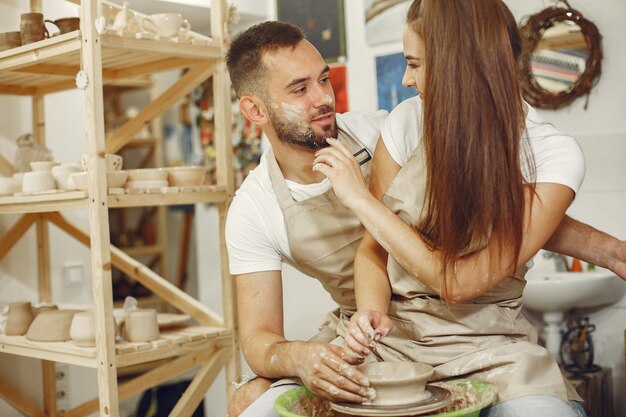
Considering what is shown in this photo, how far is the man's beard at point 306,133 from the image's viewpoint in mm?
2312

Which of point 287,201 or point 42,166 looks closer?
point 287,201

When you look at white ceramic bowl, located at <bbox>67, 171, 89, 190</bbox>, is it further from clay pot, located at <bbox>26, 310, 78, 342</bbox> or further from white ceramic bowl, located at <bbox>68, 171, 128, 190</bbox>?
clay pot, located at <bbox>26, 310, 78, 342</bbox>

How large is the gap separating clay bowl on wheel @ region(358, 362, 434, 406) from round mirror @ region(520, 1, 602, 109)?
234 cm

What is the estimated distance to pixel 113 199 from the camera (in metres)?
2.74

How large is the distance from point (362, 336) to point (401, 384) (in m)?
0.13

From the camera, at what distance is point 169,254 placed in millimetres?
6328

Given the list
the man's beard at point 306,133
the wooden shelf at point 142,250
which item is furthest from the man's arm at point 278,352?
→ the wooden shelf at point 142,250

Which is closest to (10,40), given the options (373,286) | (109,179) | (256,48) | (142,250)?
(109,179)

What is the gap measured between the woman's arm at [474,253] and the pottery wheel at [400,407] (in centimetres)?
23

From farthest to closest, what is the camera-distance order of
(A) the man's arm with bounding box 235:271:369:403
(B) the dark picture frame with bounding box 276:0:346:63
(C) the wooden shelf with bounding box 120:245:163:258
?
1. (C) the wooden shelf with bounding box 120:245:163:258
2. (B) the dark picture frame with bounding box 276:0:346:63
3. (A) the man's arm with bounding box 235:271:369:403

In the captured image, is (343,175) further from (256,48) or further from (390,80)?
(390,80)

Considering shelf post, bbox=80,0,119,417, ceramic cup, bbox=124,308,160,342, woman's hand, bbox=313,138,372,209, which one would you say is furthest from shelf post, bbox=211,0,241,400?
woman's hand, bbox=313,138,372,209

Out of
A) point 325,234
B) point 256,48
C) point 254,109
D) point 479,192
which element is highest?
point 256,48

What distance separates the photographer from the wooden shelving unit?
2.70 metres
